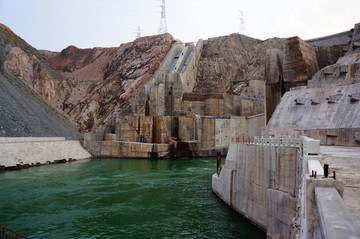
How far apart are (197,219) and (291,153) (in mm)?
6491

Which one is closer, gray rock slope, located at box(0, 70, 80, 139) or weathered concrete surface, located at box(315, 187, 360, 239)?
weathered concrete surface, located at box(315, 187, 360, 239)

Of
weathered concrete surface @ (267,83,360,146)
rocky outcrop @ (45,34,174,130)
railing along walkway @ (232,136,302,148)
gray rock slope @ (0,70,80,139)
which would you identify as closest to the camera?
railing along walkway @ (232,136,302,148)

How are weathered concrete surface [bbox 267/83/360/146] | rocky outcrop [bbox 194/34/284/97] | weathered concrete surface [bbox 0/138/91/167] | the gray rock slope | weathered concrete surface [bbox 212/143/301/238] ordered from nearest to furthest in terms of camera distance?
weathered concrete surface [bbox 212/143/301/238]
weathered concrete surface [bbox 267/83/360/146]
weathered concrete surface [bbox 0/138/91/167]
the gray rock slope
rocky outcrop [bbox 194/34/284/97]

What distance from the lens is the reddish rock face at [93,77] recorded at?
67.7m

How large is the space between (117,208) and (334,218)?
52.2ft

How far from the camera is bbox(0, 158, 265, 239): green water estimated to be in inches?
551

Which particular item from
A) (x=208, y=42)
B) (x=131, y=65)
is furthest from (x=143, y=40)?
(x=208, y=42)

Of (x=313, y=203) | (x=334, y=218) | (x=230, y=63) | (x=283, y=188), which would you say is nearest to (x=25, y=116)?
(x=283, y=188)

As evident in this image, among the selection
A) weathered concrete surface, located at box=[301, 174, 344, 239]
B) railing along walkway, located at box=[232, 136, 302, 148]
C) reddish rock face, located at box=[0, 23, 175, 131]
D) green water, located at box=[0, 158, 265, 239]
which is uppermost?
reddish rock face, located at box=[0, 23, 175, 131]

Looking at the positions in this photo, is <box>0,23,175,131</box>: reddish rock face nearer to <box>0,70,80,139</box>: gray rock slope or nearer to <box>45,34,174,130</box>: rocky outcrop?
<box>45,34,174,130</box>: rocky outcrop

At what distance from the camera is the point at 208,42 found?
284 feet

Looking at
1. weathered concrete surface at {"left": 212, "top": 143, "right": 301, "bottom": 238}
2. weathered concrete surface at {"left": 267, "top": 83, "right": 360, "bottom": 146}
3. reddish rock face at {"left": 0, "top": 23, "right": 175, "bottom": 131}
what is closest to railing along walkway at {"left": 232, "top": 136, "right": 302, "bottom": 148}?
weathered concrete surface at {"left": 212, "top": 143, "right": 301, "bottom": 238}

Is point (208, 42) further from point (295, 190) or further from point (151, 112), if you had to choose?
point (295, 190)

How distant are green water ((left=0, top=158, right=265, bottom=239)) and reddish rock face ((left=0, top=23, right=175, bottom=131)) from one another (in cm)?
4003
